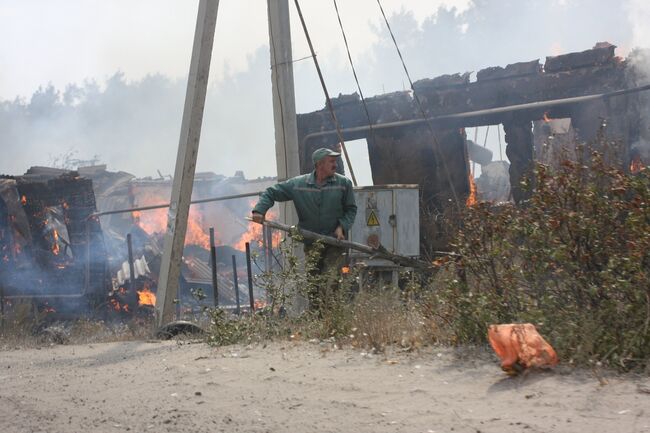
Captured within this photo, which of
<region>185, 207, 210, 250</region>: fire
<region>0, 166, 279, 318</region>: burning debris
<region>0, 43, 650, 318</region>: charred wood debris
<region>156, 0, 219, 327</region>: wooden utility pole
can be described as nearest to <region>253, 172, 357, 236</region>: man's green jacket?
<region>156, 0, 219, 327</region>: wooden utility pole

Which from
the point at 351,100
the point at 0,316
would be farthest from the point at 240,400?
the point at 351,100

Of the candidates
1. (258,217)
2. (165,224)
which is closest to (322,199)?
(258,217)

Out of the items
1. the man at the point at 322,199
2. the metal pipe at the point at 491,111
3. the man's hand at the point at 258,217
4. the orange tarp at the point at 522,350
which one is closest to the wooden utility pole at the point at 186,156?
the man at the point at 322,199

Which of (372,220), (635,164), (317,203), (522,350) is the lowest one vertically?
(522,350)

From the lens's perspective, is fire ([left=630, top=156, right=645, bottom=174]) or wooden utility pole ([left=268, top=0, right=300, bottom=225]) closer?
wooden utility pole ([left=268, top=0, right=300, bottom=225])

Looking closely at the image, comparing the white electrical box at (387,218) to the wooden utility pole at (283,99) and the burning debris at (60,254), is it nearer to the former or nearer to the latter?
the wooden utility pole at (283,99)

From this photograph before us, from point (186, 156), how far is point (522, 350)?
20.1ft

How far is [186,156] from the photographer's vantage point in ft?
32.0

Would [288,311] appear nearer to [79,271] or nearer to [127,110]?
[79,271]

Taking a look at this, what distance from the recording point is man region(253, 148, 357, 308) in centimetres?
827

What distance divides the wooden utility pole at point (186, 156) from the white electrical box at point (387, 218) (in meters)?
3.69

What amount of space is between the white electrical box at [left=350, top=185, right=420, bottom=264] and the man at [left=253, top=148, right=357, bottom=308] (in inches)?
170

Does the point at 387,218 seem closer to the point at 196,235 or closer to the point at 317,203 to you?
the point at 317,203

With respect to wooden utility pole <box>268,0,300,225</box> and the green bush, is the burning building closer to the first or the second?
wooden utility pole <box>268,0,300,225</box>
